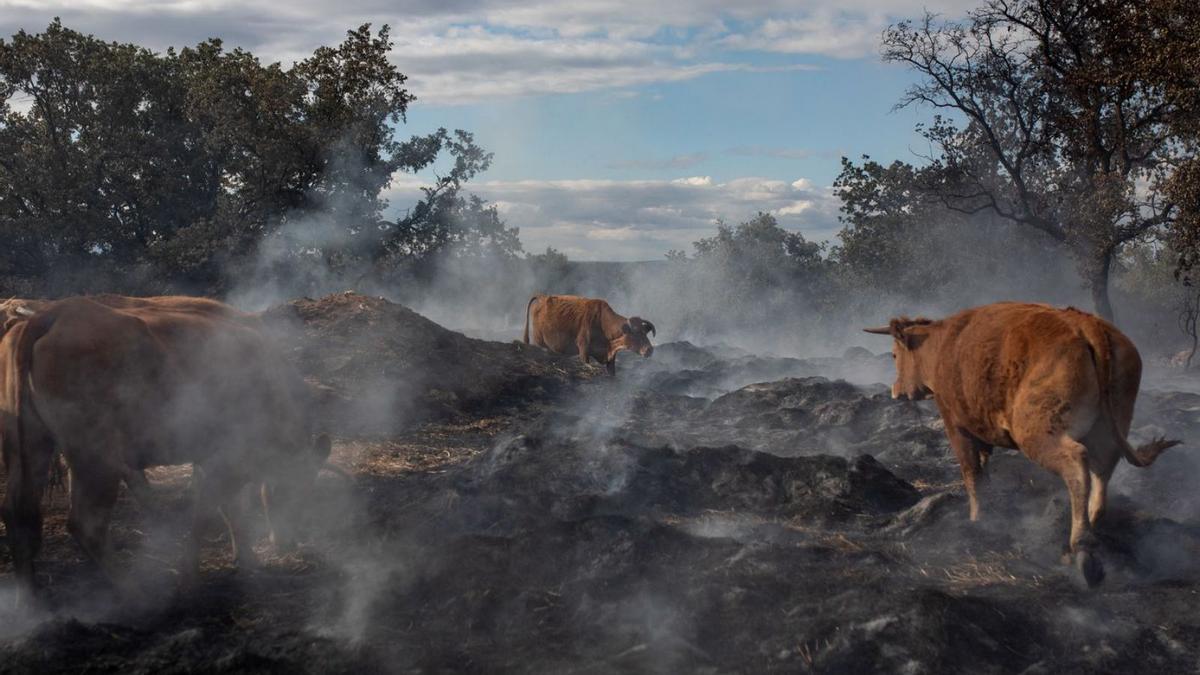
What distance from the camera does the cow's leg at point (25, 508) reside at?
21.6ft

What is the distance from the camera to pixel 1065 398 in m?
7.20

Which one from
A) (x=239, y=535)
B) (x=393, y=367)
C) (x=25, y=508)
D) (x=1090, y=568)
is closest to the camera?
(x=25, y=508)

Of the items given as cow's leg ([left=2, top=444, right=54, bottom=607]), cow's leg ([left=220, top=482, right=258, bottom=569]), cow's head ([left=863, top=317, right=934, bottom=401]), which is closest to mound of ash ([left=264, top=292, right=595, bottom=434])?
cow's leg ([left=220, top=482, right=258, bottom=569])

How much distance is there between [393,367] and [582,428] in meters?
3.98

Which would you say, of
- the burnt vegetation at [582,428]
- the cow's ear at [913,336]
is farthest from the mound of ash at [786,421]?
the cow's ear at [913,336]

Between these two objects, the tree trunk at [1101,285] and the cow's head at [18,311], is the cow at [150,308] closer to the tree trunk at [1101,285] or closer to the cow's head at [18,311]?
the cow's head at [18,311]

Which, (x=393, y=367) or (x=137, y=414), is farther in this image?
(x=393, y=367)

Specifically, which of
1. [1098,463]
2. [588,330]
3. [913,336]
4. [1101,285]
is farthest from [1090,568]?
[588,330]

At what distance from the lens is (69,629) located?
19.1 ft

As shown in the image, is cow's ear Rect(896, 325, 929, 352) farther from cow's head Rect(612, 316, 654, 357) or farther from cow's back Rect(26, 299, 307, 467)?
cow's head Rect(612, 316, 654, 357)

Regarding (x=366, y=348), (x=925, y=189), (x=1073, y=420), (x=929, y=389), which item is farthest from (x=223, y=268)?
(x=1073, y=420)

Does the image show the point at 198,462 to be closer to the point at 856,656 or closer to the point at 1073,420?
the point at 856,656

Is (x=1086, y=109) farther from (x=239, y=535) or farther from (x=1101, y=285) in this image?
(x=239, y=535)

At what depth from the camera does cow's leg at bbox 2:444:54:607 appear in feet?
21.6
